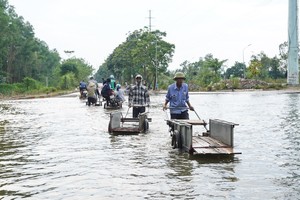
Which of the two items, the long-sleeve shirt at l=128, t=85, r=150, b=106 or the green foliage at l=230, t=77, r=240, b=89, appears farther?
the green foliage at l=230, t=77, r=240, b=89

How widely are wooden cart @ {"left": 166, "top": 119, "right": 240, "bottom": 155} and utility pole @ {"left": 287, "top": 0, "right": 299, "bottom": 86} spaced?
46.9 m

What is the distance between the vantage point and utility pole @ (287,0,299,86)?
54.0 meters

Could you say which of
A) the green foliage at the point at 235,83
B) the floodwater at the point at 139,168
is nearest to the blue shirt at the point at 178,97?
the floodwater at the point at 139,168

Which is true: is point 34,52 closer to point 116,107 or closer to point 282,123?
point 116,107

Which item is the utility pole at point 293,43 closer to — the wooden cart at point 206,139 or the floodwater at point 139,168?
the floodwater at point 139,168

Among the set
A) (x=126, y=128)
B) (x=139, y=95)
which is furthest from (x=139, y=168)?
(x=139, y=95)

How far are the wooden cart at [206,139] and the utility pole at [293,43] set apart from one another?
46.9 metres

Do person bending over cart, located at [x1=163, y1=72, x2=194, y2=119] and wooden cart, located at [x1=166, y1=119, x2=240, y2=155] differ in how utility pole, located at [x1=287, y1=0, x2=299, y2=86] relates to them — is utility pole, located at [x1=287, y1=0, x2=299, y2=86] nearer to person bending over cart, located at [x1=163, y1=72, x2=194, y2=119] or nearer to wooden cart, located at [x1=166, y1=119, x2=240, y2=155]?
person bending over cart, located at [x1=163, y1=72, x2=194, y2=119]

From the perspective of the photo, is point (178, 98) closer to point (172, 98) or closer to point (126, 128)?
point (172, 98)

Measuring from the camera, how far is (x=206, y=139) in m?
10.4

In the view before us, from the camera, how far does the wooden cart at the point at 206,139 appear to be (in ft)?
29.9

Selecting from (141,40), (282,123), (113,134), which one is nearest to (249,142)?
(113,134)

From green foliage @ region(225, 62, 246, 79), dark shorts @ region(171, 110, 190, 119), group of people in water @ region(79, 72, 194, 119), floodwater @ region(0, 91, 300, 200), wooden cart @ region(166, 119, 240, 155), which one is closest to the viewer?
floodwater @ region(0, 91, 300, 200)

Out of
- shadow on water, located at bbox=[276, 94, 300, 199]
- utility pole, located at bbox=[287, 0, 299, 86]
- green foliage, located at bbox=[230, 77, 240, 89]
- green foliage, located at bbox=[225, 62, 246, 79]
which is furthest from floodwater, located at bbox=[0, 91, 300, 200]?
green foliage, located at bbox=[225, 62, 246, 79]
